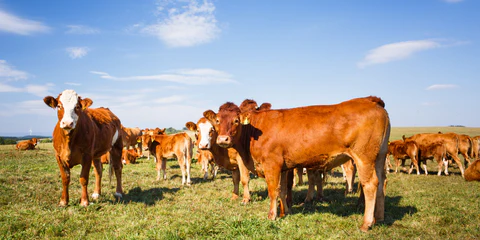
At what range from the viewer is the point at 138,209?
281 inches

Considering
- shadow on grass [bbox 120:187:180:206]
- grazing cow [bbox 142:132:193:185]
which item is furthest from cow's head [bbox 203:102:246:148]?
grazing cow [bbox 142:132:193:185]

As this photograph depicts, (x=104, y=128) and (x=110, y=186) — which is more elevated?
(x=104, y=128)

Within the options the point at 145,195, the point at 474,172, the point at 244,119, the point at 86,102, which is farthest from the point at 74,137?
the point at 474,172

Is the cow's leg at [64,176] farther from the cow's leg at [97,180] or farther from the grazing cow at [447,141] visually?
the grazing cow at [447,141]

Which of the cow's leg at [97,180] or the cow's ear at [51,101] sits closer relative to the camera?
the cow's ear at [51,101]

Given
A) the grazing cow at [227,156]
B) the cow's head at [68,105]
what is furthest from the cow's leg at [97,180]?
the grazing cow at [227,156]

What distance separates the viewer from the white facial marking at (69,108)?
6.33 m

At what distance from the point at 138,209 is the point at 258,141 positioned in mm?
3513

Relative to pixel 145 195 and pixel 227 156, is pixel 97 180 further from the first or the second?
pixel 227 156

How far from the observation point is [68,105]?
6.66m

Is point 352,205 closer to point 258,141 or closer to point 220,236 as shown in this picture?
point 258,141

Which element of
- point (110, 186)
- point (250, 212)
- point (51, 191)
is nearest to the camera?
point (250, 212)

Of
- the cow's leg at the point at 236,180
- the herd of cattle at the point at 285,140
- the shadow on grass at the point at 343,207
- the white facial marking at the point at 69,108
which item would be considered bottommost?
the shadow on grass at the point at 343,207

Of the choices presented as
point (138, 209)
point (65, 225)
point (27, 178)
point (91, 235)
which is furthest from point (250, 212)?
point (27, 178)
